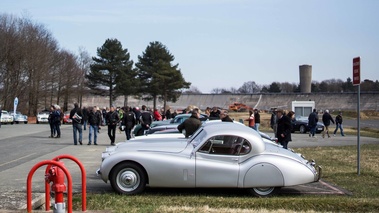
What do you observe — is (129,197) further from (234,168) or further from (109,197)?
(234,168)

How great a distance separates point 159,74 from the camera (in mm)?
76562

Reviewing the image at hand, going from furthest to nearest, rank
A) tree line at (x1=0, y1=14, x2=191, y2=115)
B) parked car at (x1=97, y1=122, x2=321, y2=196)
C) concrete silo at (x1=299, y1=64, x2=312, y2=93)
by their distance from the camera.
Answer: concrete silo at (x1=299, y1=64, x2=312, y2=93) < tree line at (x1=0, y1=14, x2=191, y2=115) < parked car at (x1=97, y1=122, x2=321, y2=196)

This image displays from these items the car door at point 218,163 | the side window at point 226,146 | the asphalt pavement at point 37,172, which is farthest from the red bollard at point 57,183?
the side window at point 226,146

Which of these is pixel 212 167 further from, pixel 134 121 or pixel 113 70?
pixel 113 70

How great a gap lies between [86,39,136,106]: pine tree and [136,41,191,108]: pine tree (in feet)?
6.93

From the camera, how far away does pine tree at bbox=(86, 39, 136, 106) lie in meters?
77.9

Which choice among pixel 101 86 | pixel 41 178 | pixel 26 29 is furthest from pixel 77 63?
pixel 41 178

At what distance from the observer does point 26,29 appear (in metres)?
57.9

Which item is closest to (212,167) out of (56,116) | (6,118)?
(56,116)

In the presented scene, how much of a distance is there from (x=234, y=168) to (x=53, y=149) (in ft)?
37.7

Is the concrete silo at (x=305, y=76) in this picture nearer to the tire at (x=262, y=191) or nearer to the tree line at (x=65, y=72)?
the tree line at (x=65, y=72)

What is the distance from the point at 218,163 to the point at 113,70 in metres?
70.4

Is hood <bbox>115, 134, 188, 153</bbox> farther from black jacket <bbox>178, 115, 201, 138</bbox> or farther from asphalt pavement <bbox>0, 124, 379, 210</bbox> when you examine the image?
black jacket <bbox>178, 115, 201, 138</bbox>

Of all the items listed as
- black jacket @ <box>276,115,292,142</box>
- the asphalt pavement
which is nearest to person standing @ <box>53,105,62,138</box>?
the asphalt pavement
